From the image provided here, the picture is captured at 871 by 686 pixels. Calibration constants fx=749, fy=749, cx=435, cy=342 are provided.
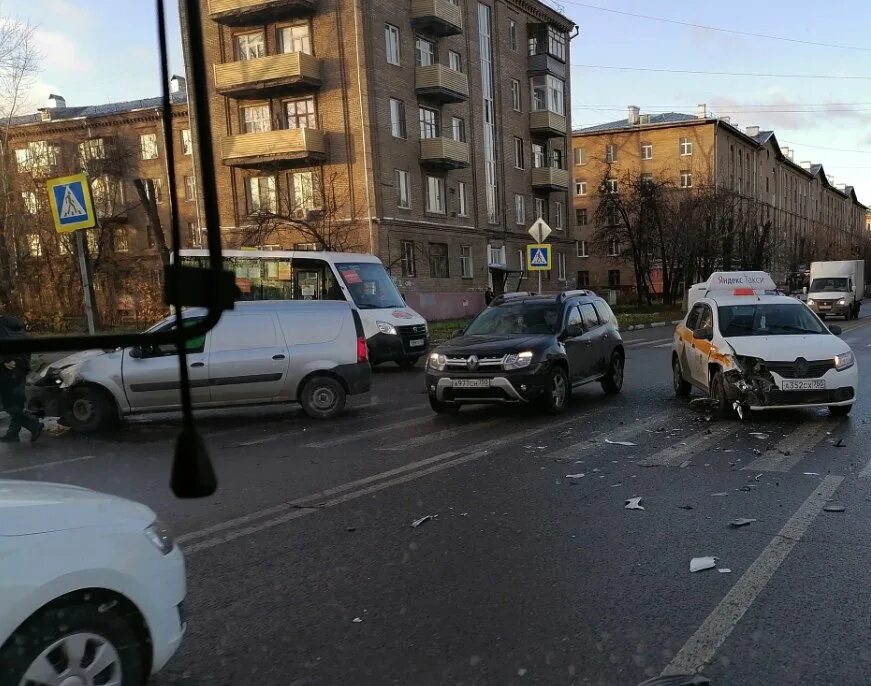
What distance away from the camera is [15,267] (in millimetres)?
3768

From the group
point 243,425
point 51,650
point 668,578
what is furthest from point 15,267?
point 243,425

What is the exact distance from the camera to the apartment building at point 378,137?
3131cm

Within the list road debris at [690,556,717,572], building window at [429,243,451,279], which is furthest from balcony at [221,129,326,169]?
road debris at [690,556,717,572]

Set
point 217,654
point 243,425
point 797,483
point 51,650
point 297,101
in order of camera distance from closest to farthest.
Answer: point 51,650, point 217,654, point 797,483, point 243,425, point 297,101

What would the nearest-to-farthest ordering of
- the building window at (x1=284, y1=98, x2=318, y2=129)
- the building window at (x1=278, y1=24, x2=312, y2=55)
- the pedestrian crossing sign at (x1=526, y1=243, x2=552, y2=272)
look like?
the pedestrian crossing sign at (x1=526, y1=243, x2=552, y2=272)
the building window at (x1=278, y1=24, x2=312, y2=55)
the building window at (x1=284, y1=98, x2=318, y2=129)

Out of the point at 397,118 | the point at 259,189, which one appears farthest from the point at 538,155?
the point at 259,189

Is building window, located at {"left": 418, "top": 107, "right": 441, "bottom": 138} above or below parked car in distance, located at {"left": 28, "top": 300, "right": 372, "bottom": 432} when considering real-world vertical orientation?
above

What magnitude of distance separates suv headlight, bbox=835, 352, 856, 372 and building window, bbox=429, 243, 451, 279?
2676 centimetres

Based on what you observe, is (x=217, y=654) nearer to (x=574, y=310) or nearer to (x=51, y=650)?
(x=51, y=650)

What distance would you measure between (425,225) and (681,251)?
48.7 feet

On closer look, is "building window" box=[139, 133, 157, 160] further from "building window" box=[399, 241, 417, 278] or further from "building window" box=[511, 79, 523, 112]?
"building window" box=[511, 79, 523, 112]

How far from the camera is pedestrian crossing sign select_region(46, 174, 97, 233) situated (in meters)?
3.16

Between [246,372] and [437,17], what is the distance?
1116 inches

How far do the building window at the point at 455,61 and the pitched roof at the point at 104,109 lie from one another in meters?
35.7
